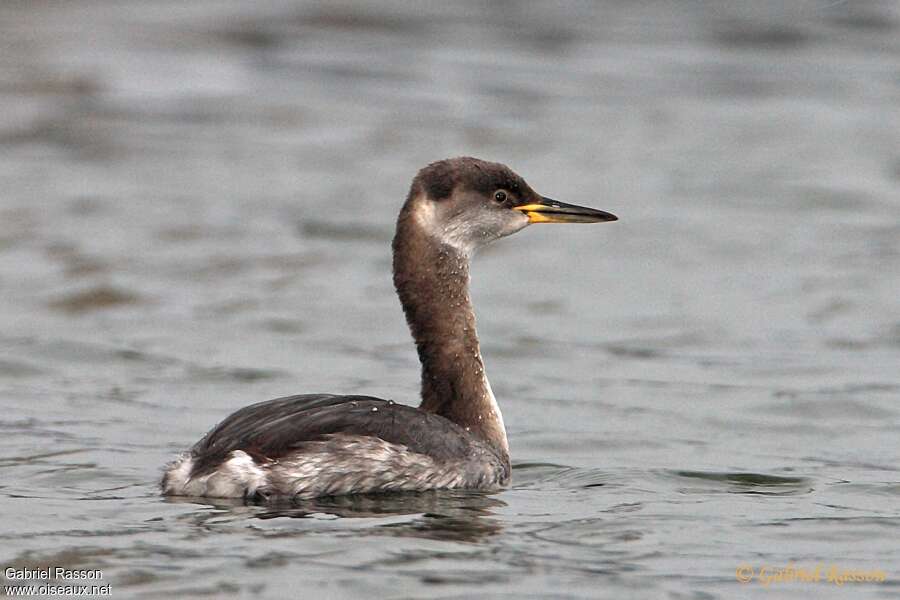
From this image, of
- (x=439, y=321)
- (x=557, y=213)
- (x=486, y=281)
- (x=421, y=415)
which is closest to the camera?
(x=421, y=415)

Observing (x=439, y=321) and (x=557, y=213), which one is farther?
(x=557, y=213)

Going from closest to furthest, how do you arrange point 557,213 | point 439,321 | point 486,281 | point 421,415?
point 421,415 → point 439,321 → point 557,213 → point 486,281

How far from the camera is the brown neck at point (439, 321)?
8.96 m

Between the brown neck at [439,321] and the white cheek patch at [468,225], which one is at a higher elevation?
the white cheek patch at [468,225]

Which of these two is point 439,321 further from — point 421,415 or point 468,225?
point 421,415

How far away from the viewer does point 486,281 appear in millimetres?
15008

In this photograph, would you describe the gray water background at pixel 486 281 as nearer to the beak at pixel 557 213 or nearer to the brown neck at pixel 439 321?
the brown neck at pixel 439 321

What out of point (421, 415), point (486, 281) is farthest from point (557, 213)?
point (486, 281)

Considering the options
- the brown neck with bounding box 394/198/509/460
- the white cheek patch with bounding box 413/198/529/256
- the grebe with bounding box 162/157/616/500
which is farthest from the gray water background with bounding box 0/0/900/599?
the white cheek patch with bounding box 413/198/529/256

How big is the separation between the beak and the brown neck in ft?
1.38

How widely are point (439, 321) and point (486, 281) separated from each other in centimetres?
598

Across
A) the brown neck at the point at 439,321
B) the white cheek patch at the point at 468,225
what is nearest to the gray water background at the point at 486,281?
the brown neck at the point at 439,321

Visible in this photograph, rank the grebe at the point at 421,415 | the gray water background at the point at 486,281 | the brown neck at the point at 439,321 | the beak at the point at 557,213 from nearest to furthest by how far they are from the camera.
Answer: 1. the gray water background at the point at 486,281
2. the grebe at the point at 421,415
3. the brown neck at the point at 439,321
4. the beak at the point at 557,213

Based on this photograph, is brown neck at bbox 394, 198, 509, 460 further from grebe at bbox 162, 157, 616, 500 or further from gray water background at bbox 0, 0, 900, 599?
gray water background at bbox 0, 0, 900, 599
